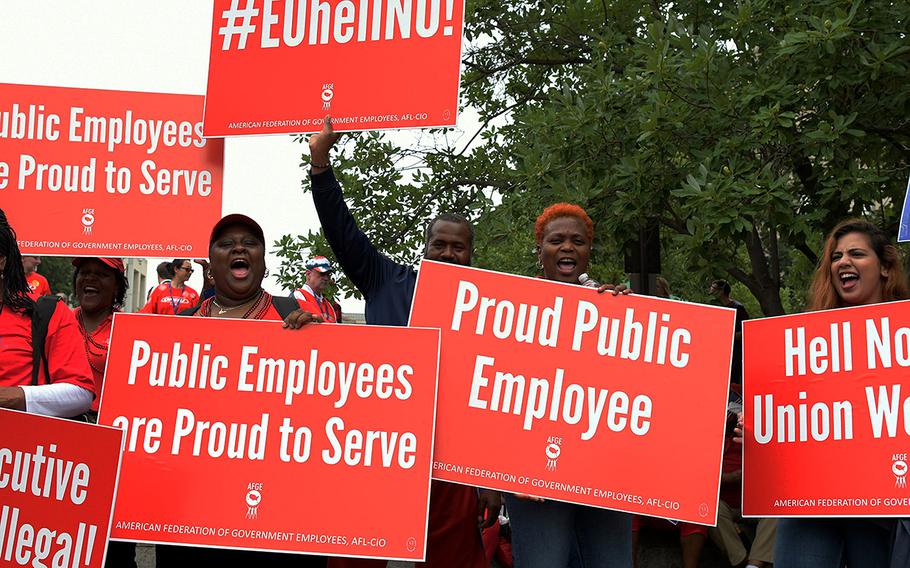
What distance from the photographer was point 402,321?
15.1 ft

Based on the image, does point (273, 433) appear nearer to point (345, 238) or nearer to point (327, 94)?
point (345, 238)

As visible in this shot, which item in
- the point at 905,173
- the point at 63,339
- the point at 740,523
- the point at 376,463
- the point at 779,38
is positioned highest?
the point at 779,38

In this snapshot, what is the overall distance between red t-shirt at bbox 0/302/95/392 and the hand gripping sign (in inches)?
48.7

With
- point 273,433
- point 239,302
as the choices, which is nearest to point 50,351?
point 239,302

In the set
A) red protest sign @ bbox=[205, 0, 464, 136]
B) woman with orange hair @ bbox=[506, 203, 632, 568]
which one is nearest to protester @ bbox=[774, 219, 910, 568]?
woman with orange hair @ bbox=[506, 203, 632, 568]

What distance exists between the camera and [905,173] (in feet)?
28.3

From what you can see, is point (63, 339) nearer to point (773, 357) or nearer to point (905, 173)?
point (773, 357)

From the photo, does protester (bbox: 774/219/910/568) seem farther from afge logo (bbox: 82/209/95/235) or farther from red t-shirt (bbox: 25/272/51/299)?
red t-shirt (bbox: 25/272/51/299)

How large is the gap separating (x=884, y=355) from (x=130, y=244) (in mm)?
3267

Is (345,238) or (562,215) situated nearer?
(562,215)

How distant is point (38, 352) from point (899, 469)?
121 inches

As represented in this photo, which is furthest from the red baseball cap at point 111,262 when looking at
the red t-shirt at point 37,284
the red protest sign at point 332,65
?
the red t-shirt at point 37,284

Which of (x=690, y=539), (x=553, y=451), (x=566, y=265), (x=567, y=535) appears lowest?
(x=690, y=539)

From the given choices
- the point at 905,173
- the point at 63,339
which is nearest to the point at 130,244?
the point at 63,339
